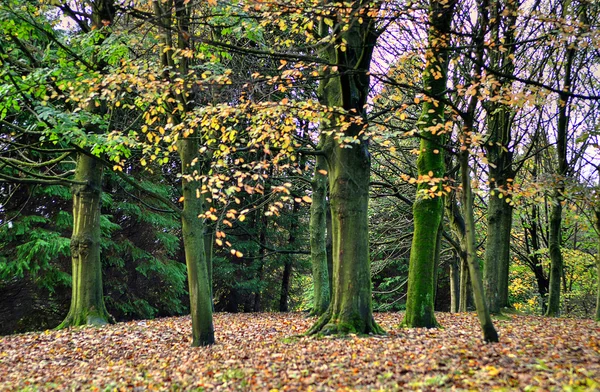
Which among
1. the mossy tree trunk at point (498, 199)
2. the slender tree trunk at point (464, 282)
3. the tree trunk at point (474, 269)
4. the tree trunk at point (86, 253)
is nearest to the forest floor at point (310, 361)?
the tree trunk at point (474, 269)

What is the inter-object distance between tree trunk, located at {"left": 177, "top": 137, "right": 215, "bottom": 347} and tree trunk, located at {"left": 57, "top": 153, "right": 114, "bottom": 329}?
3785 millimetres

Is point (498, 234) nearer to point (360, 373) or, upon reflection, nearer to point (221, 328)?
point (221, 328)

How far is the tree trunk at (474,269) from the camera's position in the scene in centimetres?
670

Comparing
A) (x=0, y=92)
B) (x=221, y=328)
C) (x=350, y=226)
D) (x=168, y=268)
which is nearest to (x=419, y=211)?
(x=350, y=226)

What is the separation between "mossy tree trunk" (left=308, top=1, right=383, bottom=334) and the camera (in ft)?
26.8

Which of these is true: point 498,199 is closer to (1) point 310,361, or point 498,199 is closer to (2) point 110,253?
(1) point 310,361

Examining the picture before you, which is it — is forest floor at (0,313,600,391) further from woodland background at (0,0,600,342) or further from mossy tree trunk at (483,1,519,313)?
mossy tree trunk at (483,1,519,313)

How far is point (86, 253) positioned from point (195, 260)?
4.28m

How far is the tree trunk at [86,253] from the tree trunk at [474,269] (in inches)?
326

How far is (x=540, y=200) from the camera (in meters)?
7.02

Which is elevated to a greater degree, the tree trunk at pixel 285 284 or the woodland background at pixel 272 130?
the woodland background at pixel 272 130

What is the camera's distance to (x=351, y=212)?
842 cm

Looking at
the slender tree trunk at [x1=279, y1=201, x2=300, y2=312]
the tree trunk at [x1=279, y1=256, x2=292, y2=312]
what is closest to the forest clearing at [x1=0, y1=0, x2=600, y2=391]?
the slender tree trunk at [x1=279, y1=201, x2=300, y2=312]

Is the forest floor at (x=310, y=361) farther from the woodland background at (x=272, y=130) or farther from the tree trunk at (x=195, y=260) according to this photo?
the woodland background at (x=272, y=130)
